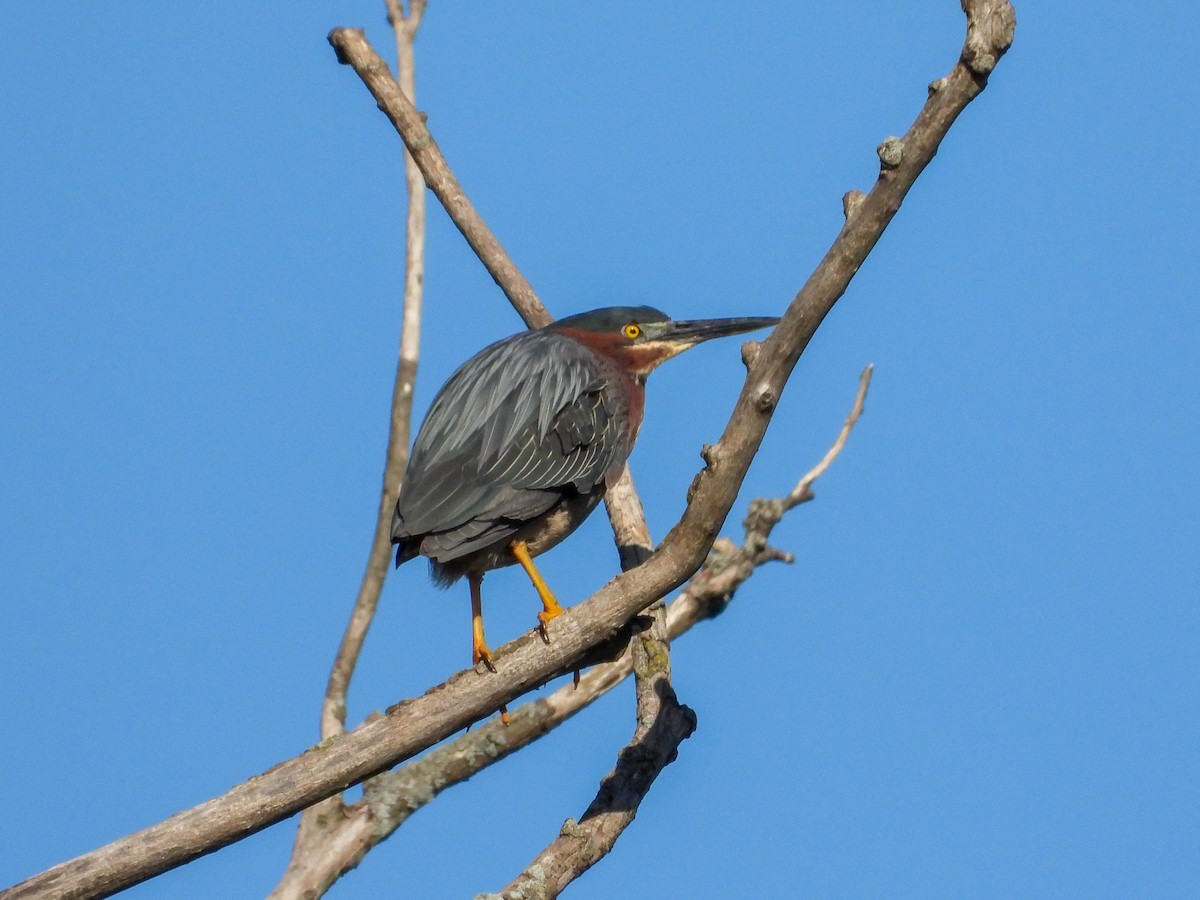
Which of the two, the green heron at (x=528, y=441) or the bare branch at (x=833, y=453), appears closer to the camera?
the green heron at (x=528, y=441)

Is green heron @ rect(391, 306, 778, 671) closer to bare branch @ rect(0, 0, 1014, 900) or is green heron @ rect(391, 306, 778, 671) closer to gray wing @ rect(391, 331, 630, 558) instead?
gray wing @ rect(391, 331, 630, 558)

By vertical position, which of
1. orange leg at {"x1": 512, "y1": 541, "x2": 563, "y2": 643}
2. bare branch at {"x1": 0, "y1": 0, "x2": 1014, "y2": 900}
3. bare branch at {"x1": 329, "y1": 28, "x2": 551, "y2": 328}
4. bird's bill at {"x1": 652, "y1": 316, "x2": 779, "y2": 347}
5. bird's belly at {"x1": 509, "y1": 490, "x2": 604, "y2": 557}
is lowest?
bare branch at {"x1": 0, "y1": 0, "x2": 1014, "y2": 900}

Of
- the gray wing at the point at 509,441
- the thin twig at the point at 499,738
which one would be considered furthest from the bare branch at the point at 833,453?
the gray wing at the point at 509,441

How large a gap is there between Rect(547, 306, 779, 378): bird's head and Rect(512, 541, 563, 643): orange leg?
A: 1.50 m

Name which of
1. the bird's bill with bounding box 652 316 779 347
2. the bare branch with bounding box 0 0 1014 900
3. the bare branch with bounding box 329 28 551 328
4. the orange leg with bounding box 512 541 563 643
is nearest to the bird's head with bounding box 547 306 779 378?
the bird's bill with bounding box 652 316 779 347

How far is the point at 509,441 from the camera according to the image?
7250 mm

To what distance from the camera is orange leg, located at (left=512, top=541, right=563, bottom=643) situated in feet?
22.3

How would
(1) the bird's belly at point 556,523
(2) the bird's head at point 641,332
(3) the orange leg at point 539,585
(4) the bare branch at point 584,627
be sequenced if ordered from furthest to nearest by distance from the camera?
(2) the bird's head at point 641,332
(1) the bird's belly at point 556,523
(3) the orange leg at point 539,585
(4) the bare branch at point 584,627

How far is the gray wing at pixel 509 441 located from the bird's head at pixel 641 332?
0.22 m

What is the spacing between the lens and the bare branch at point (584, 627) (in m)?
4.98

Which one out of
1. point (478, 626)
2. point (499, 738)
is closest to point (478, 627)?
point (478, 626)

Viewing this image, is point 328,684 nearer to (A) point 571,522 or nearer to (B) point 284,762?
(A) point 571,522

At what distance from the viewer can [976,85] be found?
193 inches

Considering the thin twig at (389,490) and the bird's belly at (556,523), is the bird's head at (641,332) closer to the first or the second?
the bird's belly at (556,523)
